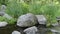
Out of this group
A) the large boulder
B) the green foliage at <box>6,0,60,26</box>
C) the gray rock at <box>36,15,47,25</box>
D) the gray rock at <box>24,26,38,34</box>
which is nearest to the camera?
the gray rock at <box>24,26,38,34</box>

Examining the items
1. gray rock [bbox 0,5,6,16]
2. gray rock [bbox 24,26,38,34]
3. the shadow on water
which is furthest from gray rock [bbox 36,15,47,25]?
gray rock [bbox 0,5,6,16]

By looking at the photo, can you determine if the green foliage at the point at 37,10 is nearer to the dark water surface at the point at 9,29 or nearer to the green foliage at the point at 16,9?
the green foliage at the point at 16,9

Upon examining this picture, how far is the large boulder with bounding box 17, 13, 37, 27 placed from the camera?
7.08m

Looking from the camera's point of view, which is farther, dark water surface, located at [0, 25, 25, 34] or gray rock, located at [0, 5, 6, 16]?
gray rock, located at [0, 5, 6, 16]

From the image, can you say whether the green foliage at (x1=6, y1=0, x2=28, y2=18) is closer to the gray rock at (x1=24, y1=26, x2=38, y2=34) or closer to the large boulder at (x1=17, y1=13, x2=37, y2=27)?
the large boulder at (x1=17, y1=13, x2=37, y2=27)

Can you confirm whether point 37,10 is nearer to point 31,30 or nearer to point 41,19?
point 41,19

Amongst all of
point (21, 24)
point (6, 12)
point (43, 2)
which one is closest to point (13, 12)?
point (6, 12)

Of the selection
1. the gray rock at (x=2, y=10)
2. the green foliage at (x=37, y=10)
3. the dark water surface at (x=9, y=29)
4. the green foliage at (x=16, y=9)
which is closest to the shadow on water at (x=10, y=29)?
the dark water surface at (x=9, y=29)

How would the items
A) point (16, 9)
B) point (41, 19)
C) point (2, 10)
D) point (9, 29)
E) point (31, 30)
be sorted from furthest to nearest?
point (2, 10) < point (16, 9) < point (41, 19) < point (9, 29) < point (31, 30)

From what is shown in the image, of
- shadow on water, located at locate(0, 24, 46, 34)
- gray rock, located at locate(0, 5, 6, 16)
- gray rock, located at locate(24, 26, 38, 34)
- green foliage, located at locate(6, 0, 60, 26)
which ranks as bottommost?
shadow on water, located at locate(0, 24, 46, 34)

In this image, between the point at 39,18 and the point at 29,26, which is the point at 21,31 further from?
the point at 39,18

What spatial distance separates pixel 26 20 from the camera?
7113 mm

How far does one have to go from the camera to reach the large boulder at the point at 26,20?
23.2 ft

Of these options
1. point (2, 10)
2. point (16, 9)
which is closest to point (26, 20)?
point (16, 9)
